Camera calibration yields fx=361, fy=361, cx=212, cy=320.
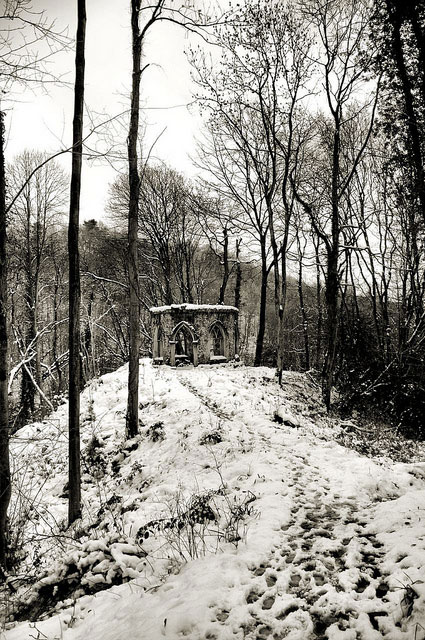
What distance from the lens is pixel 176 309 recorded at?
16.9 m

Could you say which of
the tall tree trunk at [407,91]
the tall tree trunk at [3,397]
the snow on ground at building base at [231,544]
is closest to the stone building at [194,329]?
the snow on ground at building base at [231,544]

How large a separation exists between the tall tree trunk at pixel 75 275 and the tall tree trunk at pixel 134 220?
2361 mm

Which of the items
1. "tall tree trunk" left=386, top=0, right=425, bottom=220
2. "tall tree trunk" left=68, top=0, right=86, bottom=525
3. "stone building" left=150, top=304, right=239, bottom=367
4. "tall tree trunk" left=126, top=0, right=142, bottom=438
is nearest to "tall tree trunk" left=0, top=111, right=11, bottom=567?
"tall tree trunk" left=68, top=0, right=86, bottom=525

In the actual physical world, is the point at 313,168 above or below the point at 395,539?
above

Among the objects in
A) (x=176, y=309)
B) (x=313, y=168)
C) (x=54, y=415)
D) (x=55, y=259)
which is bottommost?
(x=54, y=415)

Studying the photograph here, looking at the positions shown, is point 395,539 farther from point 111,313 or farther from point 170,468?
point 111,313

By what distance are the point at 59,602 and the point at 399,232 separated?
62.0ft

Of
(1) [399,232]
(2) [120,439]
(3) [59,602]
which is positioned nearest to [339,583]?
(3) [59,602]

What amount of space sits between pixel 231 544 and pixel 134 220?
7.02 meters

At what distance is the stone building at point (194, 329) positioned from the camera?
1680 cm

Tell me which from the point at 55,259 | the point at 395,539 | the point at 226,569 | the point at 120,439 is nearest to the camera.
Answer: the point at 226,569

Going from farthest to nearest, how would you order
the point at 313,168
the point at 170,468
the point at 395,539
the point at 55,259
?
the point at 55,259 < the point at 313,168 < the point at 170,468 < the point at 395,539

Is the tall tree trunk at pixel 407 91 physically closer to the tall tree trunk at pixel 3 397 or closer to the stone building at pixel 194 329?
Answer: the tall tree trunk at pixel 3 397

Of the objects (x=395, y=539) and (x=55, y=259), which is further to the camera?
(x=55, y=259)
